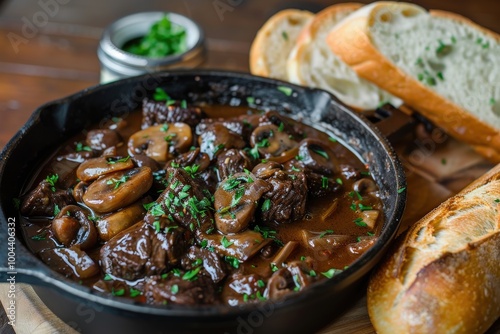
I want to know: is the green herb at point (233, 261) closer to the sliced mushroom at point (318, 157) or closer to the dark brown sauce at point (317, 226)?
the dark brown sauce at point (317, 226)

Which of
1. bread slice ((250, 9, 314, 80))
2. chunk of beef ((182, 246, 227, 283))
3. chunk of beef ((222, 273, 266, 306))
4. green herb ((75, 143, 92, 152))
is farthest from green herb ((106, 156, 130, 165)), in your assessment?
bread slice ((250, 9, 314, 80))

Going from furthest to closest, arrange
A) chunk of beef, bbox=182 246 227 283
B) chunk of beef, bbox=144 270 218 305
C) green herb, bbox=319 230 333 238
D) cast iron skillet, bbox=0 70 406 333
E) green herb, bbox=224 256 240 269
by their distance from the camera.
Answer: green herb, bbox=319 230 333 238
green herb, bbox=224 256 240 269
chunk of beef, bbox=182 246 227 283
chunk of beef, bbox=144 270 218 305
cast iron skillet, bbox=0 70 406 333

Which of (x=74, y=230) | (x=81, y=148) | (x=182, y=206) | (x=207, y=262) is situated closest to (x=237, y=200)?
(x=182, y=206)

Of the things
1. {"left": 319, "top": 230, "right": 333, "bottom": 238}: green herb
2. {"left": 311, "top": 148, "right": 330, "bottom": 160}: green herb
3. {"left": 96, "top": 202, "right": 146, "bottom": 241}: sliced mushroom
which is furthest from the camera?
{"left": 311, "top": 148, "right": 330, "bottom": 160}: green herb

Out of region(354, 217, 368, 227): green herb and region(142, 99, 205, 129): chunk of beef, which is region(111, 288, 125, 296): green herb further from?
region(142, 99, 205, 129): chunk of beef

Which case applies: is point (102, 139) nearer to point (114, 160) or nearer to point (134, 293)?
point (114, 160)

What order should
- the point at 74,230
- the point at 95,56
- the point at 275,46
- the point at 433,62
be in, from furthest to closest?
the point at 95,56, the point at 275,46, the point at 433,62, the point at 74,230
